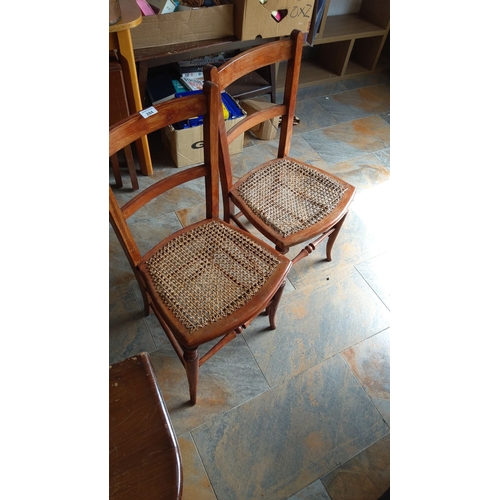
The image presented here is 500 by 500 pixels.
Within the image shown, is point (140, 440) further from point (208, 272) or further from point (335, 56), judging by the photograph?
point (335, 56)

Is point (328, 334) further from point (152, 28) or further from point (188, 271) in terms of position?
point (152, 28)

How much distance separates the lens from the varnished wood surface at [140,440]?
24.7 inches

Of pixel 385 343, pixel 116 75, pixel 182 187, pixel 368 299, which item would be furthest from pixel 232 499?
pixel 116 75

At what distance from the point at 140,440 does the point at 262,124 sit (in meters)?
2.02

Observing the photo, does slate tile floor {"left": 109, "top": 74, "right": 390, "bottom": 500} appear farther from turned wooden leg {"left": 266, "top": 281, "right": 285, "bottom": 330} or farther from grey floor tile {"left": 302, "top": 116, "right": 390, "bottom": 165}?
grey floor tile {"left": 302, "top": 116, "right": 390, "bottom": 165}

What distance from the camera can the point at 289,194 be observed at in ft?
4.77

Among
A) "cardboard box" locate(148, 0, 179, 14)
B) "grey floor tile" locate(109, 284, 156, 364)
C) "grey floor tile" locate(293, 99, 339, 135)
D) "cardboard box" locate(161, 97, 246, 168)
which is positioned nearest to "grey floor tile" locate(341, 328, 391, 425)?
"grey floor tile" locate(109, 284, 156, 364)

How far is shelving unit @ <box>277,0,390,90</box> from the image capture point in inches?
102

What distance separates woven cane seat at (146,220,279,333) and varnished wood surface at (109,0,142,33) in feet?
2.76

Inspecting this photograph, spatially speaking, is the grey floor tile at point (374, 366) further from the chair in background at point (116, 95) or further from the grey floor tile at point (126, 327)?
the chair in background at point (116, 95)

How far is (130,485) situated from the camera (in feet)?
2.05

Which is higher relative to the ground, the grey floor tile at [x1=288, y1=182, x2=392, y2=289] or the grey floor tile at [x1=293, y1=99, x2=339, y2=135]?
the grey floor tile at [x1=293, y1=99, x2=339, y2=135]

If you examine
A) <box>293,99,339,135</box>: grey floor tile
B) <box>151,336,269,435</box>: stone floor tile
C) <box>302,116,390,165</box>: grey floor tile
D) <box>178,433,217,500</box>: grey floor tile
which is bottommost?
<box>178,433,217,500</box>: grey floor tile
